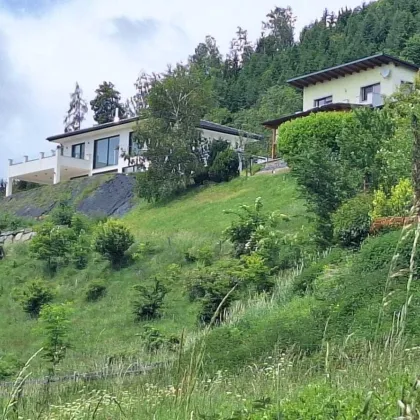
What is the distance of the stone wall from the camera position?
32787mm

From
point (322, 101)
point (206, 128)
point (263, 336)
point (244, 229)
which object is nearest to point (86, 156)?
point (206, 128)

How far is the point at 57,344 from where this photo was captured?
50.4 ft

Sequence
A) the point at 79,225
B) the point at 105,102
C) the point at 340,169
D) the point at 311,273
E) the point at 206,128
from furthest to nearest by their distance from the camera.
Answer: the point at 105,102 → the point at 206,128 → the point at 79,225 → the point at 340,169 → the point at 311,273

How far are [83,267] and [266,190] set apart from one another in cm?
712

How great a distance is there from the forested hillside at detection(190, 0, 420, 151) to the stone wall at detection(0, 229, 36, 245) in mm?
19307

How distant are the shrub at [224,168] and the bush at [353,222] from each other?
16.3 metres

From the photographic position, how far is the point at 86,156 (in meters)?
50.9

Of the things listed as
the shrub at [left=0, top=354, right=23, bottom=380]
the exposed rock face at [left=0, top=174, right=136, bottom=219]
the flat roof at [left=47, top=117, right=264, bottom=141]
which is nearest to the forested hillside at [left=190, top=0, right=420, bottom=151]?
the flat roof at [left=47, top=117, right=264, bottom=141]

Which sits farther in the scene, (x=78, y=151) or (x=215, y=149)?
(x=78, y=151)

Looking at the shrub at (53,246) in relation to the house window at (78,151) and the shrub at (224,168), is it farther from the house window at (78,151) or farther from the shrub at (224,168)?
the house window at (78,151)

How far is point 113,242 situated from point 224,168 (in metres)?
10.2

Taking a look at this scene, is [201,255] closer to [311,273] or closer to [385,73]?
[311,273]

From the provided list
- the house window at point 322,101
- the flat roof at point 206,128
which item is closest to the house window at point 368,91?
the house window at point 322,101

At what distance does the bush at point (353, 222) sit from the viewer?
18.3m
